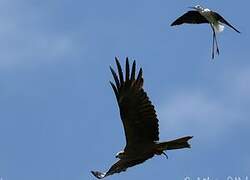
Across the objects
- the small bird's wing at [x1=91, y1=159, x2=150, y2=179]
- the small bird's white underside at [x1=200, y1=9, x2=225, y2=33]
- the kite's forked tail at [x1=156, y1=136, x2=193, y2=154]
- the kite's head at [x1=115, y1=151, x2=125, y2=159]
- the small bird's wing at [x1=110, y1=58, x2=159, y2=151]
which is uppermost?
the small bird's white underside at [x1=200, y1=9, x2=225, y2=33]

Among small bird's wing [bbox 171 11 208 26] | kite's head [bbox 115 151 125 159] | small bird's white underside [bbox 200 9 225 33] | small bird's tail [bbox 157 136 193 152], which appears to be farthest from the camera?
small bird's wing [bbox 171 11 208 26]

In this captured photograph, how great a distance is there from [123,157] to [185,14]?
4840 mm

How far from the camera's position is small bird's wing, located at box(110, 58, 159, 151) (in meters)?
23.3

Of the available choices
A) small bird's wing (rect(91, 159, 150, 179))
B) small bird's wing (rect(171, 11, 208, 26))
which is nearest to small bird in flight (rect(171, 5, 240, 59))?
small bird's wing (rect(171, 11, 208, 26))

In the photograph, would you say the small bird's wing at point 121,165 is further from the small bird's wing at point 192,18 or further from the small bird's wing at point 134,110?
the small bird's wing at point 192,18

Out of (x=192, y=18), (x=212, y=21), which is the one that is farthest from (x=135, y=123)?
(x=192, y=18)

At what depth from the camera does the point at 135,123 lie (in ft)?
76.8

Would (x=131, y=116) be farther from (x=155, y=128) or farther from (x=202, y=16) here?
(x=202, y=16)

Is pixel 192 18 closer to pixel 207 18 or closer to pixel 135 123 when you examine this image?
pixel 207 18

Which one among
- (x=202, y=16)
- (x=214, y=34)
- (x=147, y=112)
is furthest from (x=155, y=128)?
(x=202, y=16)

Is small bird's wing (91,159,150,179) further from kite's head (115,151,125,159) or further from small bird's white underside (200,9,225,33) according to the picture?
small bird's white underside (200,9,225,33)

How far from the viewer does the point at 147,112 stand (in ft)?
76.3

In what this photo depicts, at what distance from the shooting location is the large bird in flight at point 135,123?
23.3 meters

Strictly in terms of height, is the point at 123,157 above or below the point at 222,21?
below
